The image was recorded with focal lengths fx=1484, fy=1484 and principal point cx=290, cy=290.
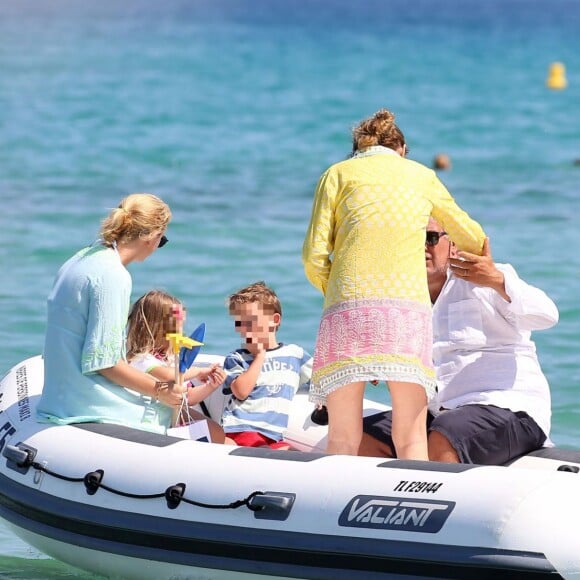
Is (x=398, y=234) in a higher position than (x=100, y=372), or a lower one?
higher

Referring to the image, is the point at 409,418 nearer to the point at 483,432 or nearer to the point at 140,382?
the point at 483,432

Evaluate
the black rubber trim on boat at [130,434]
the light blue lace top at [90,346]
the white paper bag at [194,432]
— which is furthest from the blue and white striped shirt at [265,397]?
the black rubber trim on boat at [130,434]

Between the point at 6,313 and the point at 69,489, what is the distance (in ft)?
14.7

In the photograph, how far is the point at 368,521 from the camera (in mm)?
Result: 4145

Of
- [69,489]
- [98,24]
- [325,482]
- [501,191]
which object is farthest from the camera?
[98,24]

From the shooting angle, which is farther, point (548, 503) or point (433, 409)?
point (433, 409)

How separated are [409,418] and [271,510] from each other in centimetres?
54

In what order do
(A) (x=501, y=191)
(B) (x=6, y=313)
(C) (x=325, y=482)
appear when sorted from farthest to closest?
1. (A) (x=501, y=191)
2. (B) (x=6, y=313)
3. (C) (x=325, y=482)

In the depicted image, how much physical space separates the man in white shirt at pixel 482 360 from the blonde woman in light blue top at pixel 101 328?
83 centimetres

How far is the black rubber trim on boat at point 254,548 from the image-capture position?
4.00m

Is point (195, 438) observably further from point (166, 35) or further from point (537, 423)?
point (166, 35)

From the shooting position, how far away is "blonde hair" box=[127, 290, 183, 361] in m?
5.07

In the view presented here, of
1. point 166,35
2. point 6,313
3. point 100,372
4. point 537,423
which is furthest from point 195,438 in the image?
point 166,35

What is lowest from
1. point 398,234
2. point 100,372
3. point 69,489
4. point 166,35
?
point 69,489
